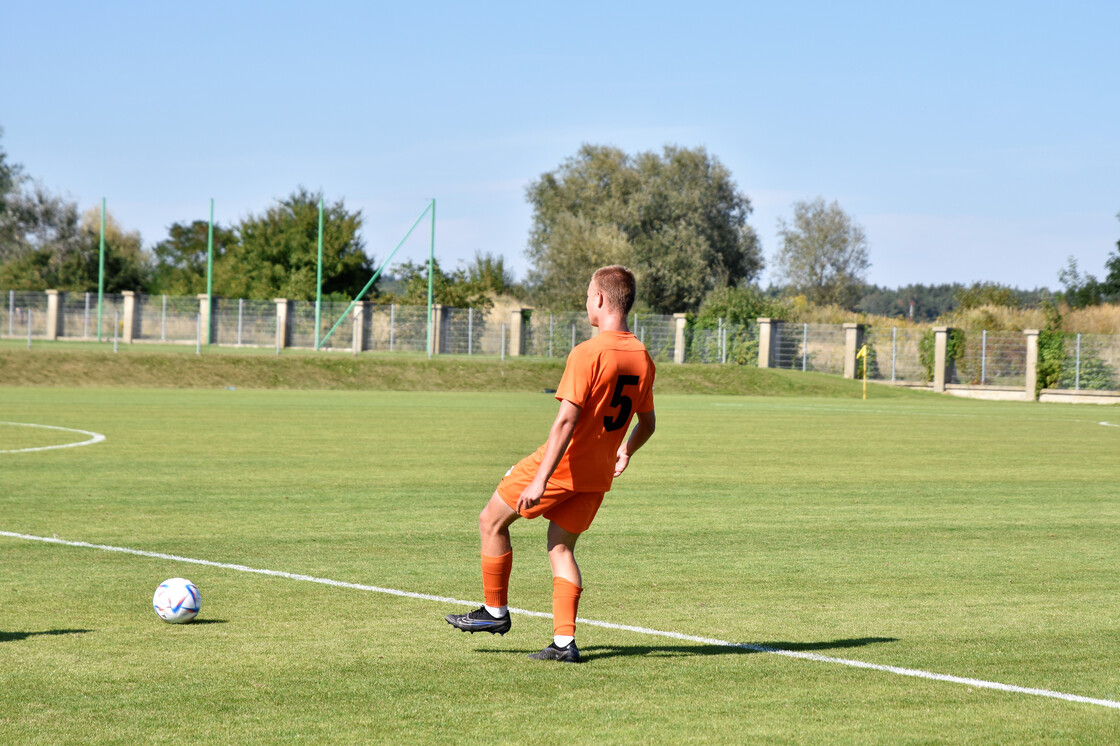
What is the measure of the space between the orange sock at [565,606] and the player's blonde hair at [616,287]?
4.71 feet

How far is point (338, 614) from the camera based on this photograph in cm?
717

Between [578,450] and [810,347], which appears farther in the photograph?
[810,347]

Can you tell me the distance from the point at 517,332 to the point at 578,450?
5505 cm

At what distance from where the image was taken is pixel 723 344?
2359 inches

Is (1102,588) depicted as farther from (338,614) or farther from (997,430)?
(997,430)

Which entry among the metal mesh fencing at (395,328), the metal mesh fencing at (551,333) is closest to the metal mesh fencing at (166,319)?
the metal mesh fencing at (395,328)

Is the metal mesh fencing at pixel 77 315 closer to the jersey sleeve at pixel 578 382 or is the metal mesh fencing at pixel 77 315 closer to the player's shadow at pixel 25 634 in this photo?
the player's shadow at pixel 25 634

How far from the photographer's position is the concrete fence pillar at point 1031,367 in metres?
51.3

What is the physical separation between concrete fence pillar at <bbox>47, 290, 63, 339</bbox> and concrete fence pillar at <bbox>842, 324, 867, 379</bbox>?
134 ft

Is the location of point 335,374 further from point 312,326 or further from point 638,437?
point 638,437

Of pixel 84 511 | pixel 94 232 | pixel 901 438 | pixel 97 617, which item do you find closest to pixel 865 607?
pixel 97 617

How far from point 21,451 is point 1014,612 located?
14.0 meters

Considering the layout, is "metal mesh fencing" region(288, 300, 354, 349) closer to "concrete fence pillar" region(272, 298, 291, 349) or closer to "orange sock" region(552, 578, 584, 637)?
"concrete fence pillar" region(272, 298, 291, 349)

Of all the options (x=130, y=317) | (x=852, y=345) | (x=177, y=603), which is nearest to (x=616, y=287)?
(x=177, y=603)
